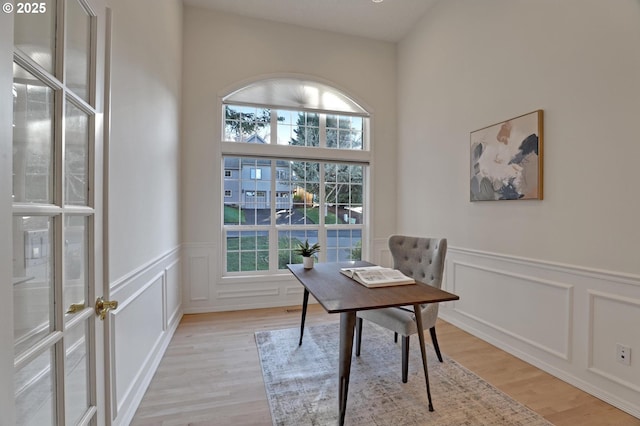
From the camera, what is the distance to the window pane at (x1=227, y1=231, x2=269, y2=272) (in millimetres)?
3801

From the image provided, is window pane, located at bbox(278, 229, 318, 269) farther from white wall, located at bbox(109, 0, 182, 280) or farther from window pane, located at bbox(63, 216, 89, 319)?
window pane, located at bbox(63, 216, 89, 319)

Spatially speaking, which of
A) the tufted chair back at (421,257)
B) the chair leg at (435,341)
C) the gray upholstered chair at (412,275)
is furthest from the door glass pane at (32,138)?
the chair leg at (435,341)

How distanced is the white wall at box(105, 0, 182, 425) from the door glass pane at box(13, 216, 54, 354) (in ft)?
1.58

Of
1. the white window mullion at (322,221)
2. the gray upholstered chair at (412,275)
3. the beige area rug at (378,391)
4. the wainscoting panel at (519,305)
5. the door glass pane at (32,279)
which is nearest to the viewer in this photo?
the door glass pane at (32,279)

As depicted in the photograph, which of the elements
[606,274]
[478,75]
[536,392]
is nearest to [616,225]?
[606,274]

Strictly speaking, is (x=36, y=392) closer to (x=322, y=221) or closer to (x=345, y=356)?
(x=345, y=356)

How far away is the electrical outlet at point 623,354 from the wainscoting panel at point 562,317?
2 centimetres

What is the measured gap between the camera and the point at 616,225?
1.91 meters

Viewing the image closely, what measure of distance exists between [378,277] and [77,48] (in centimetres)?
192

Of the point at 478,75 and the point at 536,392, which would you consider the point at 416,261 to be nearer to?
the point at 536,392

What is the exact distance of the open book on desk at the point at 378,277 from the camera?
1.93 m

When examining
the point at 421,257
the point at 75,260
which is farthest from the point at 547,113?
the point at 75,260

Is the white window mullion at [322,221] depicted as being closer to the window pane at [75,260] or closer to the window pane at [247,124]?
the window pane at [247,124]

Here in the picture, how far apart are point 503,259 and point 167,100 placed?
11.3 feet
